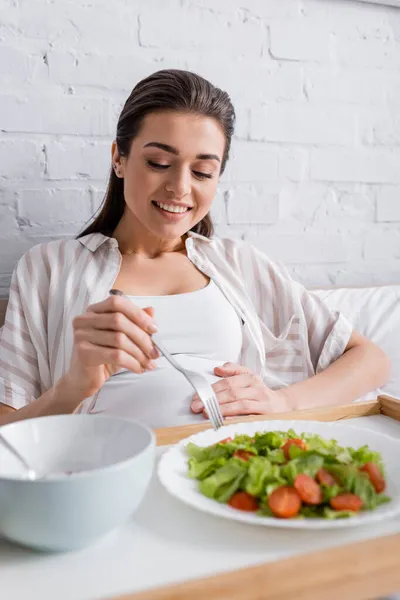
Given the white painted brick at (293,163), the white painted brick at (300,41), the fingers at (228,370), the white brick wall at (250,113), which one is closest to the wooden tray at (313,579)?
the fingers at (228,370)

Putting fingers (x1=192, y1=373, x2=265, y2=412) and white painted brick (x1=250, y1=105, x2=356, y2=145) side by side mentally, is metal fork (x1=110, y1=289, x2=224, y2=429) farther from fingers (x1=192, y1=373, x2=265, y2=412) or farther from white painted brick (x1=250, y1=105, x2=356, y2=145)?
white painted brick (x1=250, y1=105, x2=356, y2=145)

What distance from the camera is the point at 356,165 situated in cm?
192

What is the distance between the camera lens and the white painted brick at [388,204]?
77.7 inches

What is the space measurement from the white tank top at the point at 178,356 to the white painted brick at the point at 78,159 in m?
0.42

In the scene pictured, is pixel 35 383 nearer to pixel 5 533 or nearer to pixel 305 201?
pixel 5 533

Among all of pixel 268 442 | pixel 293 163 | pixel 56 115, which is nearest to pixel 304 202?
pixel 293 163

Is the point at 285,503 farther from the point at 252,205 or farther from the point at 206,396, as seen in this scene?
the point at 252,205

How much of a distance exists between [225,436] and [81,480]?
32 centimetres

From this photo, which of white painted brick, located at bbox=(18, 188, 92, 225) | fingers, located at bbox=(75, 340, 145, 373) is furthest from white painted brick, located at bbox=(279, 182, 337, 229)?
fingers, located at bbox=(75, 340, 145, 373)

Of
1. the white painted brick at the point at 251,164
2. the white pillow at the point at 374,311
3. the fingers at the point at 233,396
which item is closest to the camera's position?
the fingers at the point at 233,396

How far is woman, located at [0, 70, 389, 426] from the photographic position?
1.18m

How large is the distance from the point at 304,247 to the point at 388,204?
0.32m

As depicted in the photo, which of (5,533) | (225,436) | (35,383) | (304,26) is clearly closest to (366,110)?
(304,26)

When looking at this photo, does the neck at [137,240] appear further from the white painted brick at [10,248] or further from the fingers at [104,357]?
the fingers at [104,357]
